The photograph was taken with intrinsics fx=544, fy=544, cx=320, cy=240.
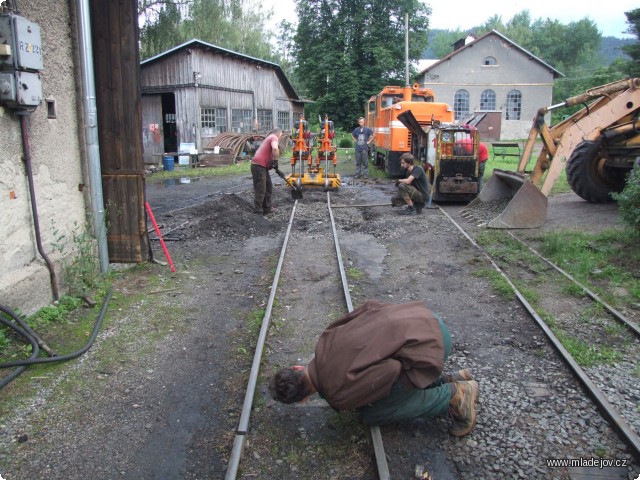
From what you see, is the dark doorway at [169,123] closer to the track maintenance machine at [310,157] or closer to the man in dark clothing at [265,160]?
the track maintenance machine at [310,157]

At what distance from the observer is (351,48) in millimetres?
39719

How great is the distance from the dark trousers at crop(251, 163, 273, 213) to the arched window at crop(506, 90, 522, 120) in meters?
35.5

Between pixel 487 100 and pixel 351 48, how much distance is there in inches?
461

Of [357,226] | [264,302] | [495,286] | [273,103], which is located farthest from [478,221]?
[273,103]

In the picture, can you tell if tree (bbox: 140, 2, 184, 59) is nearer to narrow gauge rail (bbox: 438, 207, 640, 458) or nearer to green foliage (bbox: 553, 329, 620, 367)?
narrow gauge rail (bbox: 438, 207, 640, 458)

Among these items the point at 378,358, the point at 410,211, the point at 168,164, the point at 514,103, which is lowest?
the point at 410,211

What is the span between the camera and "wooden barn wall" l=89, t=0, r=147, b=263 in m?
7.10

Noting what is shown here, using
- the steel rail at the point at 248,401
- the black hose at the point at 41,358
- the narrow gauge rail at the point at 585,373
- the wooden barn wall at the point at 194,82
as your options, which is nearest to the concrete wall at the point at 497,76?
the wooden barn wall at the point at 194,82

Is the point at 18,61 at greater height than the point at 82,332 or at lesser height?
greater

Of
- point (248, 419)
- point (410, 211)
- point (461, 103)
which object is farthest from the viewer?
point (461, 103)

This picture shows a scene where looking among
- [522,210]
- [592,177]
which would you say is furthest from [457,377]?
[592,177]

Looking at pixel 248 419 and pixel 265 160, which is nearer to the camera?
pixel 248 419

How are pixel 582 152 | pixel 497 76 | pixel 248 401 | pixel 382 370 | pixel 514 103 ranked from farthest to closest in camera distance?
1. pixel 514 103
2. pixel 497 76
3. pixel 582 152
4. pixel 248 401
5. pixel 382 370

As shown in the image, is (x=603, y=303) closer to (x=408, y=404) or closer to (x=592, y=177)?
(x=408, y=404)
